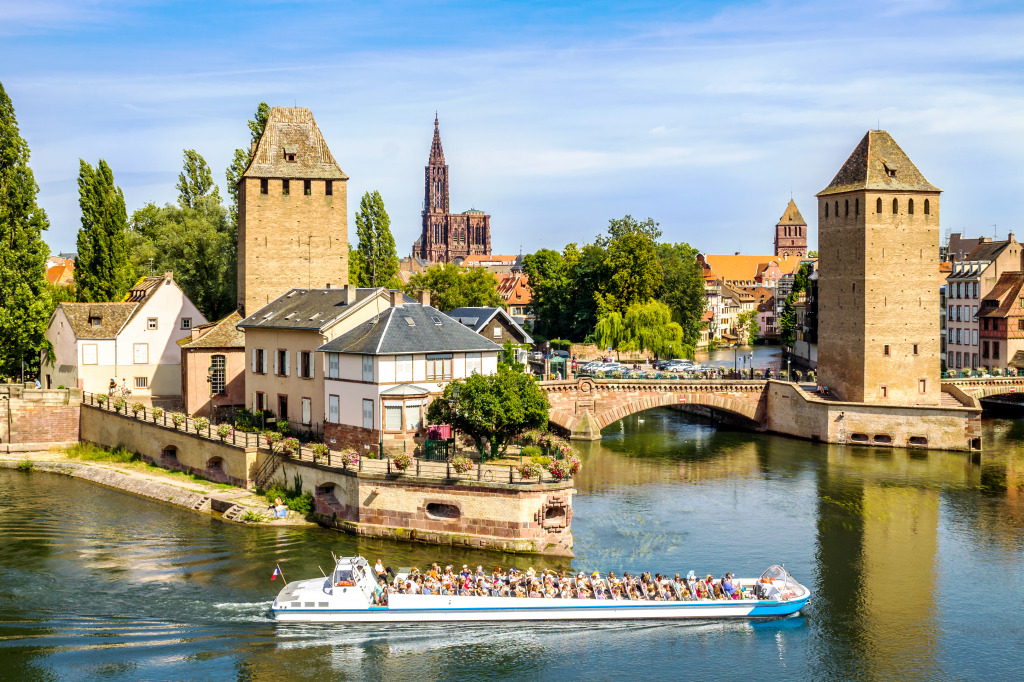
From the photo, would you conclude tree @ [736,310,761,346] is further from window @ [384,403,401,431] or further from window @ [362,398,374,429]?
window @ [384,403,401,431]

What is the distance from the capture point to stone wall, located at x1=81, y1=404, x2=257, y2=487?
1849 inches

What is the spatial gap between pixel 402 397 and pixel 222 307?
33808 millimetres

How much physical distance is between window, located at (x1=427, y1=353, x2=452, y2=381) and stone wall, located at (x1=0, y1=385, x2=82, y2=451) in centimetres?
2607

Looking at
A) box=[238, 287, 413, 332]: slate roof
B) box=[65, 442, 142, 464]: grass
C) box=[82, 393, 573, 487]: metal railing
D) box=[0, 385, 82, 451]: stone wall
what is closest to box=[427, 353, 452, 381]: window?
box=[82, 393, 573, 487]: metal railing

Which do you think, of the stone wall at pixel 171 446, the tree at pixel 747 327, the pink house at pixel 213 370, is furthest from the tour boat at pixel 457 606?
the tree at pixel 747 327

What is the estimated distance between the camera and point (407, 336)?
45812 millimetres

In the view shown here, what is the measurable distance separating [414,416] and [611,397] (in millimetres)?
23512

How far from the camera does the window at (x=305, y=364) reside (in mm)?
49125

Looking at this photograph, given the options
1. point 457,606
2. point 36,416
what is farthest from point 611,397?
point 36,416

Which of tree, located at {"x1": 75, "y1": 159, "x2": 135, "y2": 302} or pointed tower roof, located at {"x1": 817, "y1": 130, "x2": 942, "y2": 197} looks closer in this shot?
pointed tower roof, located at {"x1": 817, "y1": 130, "x2": 942, "y2": 197}

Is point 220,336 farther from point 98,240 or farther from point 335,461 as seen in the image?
point 98,240

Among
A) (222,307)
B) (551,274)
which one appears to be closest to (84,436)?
(222,307)

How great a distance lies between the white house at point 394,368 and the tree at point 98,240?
106 ft

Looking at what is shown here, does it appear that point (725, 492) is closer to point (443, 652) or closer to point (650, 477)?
point (650, 477)
